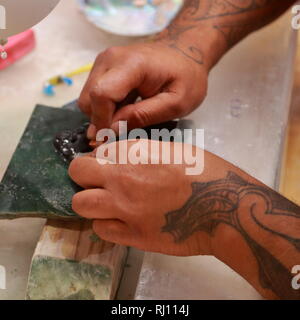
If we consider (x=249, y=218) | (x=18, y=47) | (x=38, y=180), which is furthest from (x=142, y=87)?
(x=18, y=47)

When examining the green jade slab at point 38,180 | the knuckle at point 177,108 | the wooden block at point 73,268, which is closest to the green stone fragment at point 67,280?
the wooden block at point 73,268

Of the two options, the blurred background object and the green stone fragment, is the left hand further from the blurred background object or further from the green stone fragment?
the blurred background object

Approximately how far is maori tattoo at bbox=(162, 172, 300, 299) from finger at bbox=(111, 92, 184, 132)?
0.90 ft

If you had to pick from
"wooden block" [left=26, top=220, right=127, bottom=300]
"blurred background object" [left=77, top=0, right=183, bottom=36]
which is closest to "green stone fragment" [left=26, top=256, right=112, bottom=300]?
"wooden block" [left=26, top=220, right=127, bottom=300]

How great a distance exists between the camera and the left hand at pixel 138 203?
950 mm

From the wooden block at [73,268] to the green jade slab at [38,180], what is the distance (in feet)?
0.19

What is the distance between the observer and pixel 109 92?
1103 mm

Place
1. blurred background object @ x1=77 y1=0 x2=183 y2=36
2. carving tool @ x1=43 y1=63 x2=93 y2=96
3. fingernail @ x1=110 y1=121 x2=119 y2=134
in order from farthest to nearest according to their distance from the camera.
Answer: blurred background object @ x1=77 y1=0 x2=183 y2=36 → carving tool @ x1=43 y1=63 x2=93 y2=96 → fingernail @ x1=110 y1=121 x2=119 y2=134

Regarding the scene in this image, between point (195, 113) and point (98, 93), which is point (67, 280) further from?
point (195, 113)

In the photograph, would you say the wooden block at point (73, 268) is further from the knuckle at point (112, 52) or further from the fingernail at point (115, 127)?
the knuckle at point (112, 52)

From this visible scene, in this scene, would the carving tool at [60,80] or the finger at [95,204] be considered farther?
the carving tool at [60,80]

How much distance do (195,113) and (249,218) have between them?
20.1 inches

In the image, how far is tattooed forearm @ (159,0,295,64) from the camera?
1341 millimetres
